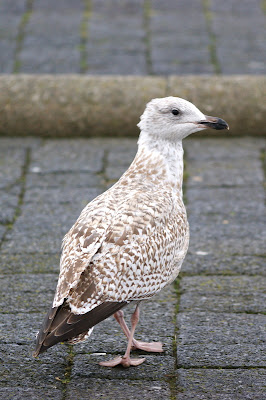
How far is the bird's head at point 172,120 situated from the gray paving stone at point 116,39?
4165mm

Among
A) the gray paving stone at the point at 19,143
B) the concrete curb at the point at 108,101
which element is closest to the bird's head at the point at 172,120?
the concrete curb at the point at 108,101

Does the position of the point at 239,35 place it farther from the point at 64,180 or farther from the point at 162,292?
the point at 162,292

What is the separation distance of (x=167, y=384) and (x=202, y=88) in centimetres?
421

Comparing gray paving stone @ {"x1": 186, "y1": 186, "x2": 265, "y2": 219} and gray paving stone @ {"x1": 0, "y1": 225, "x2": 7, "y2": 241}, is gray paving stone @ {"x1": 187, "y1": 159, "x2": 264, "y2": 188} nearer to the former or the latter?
gray paving stone @ {"x1": 186, "y1": 186, "x2": 265, "y2": 219}

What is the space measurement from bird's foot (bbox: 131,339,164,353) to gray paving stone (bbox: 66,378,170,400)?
0.95ft

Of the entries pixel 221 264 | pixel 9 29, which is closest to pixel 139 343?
pixel 221 264

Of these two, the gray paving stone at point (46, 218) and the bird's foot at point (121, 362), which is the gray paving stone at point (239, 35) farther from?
the bird's foot at point (121, 362)

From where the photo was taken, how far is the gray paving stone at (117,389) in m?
3.78

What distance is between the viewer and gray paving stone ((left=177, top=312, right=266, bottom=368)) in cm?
412

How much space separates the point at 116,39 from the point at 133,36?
0.74ft

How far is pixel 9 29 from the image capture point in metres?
10.1

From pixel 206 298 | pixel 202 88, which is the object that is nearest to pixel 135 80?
pixel 202 88

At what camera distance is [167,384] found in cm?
392

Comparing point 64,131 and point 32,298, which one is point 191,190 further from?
point 32,298
